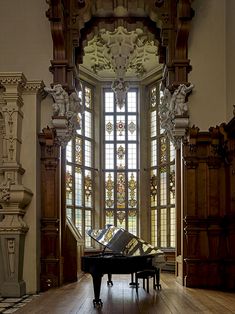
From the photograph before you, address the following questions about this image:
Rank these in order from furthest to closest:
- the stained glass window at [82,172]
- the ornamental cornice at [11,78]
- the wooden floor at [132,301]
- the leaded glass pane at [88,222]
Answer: the leaded glass pane at [88,222] → the stained glass window at [82,172] → the ornamental cornice at [11,78] → the wooden floor at [132,301]

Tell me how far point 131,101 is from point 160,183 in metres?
2.42

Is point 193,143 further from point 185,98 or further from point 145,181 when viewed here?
point 145,181

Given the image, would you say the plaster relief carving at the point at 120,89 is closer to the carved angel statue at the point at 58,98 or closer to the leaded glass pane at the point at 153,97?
the carved angel statue at the point at 58,98

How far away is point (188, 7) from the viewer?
10320 millimetres

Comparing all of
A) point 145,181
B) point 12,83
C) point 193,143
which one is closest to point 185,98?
point 193,143

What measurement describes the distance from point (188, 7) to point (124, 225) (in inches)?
270

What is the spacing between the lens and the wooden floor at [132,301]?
7656mm

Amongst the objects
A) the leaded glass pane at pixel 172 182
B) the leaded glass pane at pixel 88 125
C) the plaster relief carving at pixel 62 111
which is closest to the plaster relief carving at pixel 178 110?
the plaster relief carving at pixel 62 111

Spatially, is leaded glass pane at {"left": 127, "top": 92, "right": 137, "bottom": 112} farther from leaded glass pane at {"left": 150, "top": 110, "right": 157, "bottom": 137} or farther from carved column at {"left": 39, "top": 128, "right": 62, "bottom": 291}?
carved column at {"left": 39, "top": 128, "right": 62, "bottom": 291}

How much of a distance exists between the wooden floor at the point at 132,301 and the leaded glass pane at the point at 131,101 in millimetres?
6343

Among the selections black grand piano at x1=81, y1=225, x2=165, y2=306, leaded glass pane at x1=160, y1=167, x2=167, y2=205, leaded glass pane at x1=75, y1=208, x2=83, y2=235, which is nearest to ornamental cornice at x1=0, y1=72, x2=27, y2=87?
black grand piano at x1=81, y1=225, x2=165, y2=306

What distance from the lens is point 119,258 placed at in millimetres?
8586

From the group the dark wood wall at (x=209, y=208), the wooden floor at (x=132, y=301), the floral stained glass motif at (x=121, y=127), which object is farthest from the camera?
the floral stained glass motif at (x=121, y=127)

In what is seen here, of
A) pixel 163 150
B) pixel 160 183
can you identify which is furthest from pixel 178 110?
pixel 160 183
